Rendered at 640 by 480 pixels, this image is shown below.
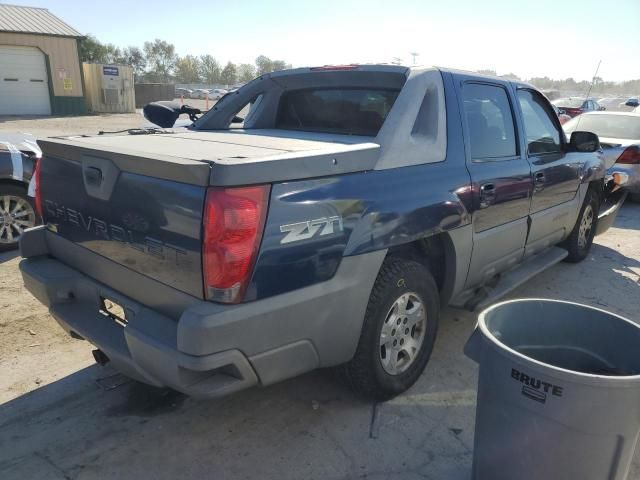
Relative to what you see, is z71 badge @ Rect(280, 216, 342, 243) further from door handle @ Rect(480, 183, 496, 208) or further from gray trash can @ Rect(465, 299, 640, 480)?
door handle @ Rect(480, 183, 496, 208)

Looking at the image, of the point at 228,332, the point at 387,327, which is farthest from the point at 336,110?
the point at 228,332

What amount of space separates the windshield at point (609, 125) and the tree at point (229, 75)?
88631 millimetres

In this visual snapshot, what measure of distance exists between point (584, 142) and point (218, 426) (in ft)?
12.8

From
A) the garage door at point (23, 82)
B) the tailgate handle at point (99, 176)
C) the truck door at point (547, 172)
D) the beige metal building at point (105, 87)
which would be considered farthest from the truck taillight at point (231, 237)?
the beige metal building at point (105, 87)

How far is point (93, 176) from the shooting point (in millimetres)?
2531

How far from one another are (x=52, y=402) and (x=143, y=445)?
2.51ft

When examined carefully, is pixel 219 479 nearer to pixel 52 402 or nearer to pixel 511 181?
pixel 52 402

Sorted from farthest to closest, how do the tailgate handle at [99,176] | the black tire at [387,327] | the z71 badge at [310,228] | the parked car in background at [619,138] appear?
the parked car in background at [619,138] < the black tire at [387,327] < the tailgate handle at [99,176] < the z71 badge at [310,228]

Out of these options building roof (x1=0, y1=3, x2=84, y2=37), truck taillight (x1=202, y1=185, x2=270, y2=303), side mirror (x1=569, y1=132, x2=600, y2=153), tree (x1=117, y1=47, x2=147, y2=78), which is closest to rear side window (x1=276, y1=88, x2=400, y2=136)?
truck taillight (x1=202, y1=185, x2=270, y2=303)

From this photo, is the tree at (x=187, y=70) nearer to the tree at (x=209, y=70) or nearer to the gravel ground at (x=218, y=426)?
the tree at (x=209, y=70)

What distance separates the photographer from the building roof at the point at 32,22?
76.7 ft

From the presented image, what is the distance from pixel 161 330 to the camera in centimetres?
221

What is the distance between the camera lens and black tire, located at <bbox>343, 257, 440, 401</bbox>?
2662 mm

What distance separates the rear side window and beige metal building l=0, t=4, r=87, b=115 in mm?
24805
